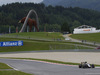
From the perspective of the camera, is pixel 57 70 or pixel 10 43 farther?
pixel 10 43

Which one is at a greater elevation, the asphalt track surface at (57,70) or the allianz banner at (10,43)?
the allianz banner at (10,43)

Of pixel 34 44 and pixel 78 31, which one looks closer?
pixel 34 44

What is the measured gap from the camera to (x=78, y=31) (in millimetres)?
127562

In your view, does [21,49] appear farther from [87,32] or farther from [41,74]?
[87,32]

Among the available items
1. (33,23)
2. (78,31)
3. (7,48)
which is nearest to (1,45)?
(7,48)

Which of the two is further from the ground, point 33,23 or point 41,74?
point 33,23

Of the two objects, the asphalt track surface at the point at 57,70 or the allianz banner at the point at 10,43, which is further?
the allianz banner at the point at 10,43

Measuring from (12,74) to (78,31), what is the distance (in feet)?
357

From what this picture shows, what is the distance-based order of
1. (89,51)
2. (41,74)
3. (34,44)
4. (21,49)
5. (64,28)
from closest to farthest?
(41,74)
(89,51)
(21,49)
(34,44)
(64,28)

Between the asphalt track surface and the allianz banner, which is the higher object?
the allianz banner

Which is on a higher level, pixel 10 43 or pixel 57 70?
pixel 10 43

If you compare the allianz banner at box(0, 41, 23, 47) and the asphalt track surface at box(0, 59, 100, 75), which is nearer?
the asphalt track surface at box(0, 59, 100, 75)

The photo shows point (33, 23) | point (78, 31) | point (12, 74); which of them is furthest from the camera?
point (78, 31)

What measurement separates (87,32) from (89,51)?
220 feet
